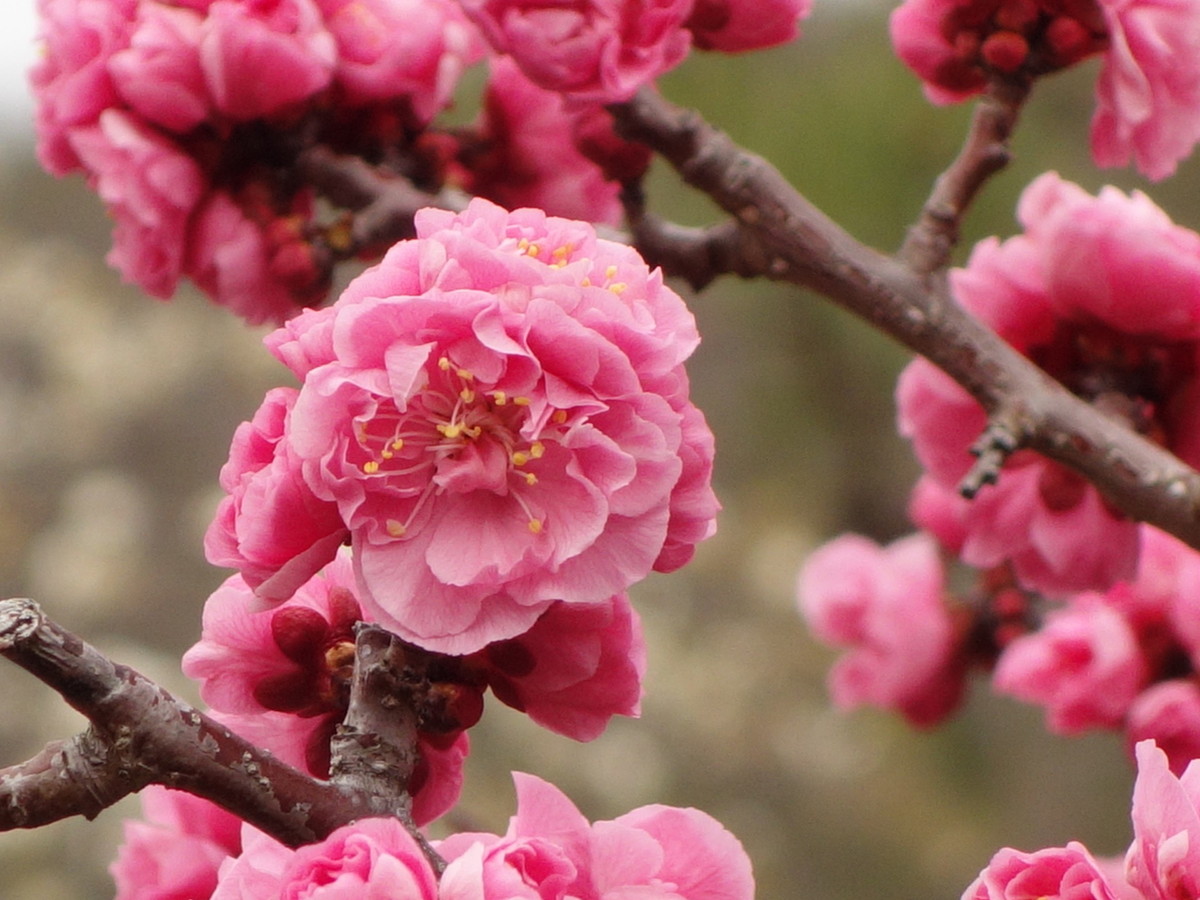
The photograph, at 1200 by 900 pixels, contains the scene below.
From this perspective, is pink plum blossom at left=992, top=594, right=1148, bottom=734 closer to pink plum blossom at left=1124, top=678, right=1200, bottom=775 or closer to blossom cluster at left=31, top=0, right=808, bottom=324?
pink plum blossom at left=1124, top=678, right=1200, bottom=775

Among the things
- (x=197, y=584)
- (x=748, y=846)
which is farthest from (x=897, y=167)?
(x=197, y=584)

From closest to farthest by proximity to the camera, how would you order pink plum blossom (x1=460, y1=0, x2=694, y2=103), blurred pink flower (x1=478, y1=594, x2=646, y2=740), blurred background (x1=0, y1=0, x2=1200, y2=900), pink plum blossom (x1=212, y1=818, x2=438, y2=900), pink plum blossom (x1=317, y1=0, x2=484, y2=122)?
pink plum blossom (x1=212, y1=818, x2=438, y2=900) < blurred pink flower (x1=478, y1=594, x2=646, y2=740) < pink plum blossom (x1=460, y1=0, x2=694, y2=103) < pink plum blossom (x1=317, y1=0, x2=484, y2=122) < blurred background (x1=0, y1=0, x2=1200, y2=900)

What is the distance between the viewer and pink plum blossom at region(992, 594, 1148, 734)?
1.00m

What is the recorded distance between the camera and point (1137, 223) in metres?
0.74

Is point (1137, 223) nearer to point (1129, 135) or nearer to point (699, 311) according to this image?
point (1129, 135)

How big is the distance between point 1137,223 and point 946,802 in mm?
2390

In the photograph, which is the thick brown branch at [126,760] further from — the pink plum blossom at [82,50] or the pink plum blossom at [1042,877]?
the pink plum blossom at [82,50]

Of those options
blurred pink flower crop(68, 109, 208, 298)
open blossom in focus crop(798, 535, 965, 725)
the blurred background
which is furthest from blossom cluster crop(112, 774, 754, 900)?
the blurred background

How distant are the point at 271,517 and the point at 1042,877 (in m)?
0.27

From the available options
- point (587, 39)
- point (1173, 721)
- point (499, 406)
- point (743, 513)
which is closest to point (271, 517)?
point (499, 406)

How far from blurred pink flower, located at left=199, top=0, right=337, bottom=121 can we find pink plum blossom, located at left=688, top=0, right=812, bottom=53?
0.19 meters

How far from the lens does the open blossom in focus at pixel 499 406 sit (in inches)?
18.4

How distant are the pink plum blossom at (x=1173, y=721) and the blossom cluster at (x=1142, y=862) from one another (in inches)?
19.7

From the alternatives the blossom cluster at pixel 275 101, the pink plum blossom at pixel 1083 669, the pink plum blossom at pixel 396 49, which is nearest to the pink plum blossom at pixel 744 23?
the blossom cluster at pixel 275 101
